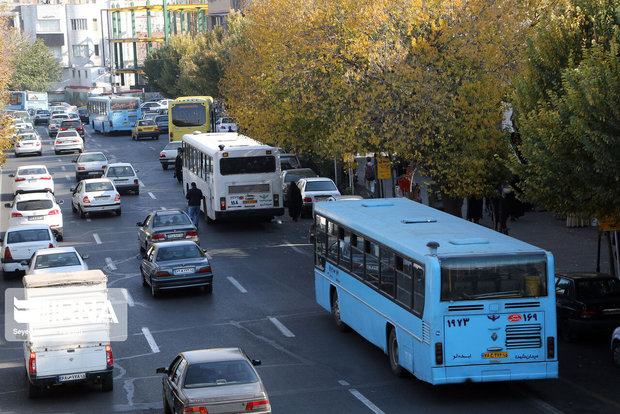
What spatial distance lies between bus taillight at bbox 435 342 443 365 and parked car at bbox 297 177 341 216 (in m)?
22.1

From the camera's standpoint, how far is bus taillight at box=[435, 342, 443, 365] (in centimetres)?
1593

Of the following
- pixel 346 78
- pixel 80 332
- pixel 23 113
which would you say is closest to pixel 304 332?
pixel 80 332

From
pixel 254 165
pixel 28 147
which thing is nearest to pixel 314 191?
pixel 254 165

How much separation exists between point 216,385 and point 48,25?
156 meters

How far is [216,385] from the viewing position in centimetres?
1402

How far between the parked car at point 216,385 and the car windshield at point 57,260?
1033cm

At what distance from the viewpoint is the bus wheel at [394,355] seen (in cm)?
1788

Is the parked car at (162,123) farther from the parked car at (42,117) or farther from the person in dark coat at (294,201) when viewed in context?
the person in dark coat at (294,201)

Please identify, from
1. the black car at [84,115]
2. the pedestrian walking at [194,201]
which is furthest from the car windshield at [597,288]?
the black car at [84,115]

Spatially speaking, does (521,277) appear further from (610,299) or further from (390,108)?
(390,108)

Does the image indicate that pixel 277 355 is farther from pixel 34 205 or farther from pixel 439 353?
pixel 34 205

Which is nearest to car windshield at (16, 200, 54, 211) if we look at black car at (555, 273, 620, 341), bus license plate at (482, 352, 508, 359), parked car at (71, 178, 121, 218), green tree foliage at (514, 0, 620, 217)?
parked car at (71, 178, 121, 218)

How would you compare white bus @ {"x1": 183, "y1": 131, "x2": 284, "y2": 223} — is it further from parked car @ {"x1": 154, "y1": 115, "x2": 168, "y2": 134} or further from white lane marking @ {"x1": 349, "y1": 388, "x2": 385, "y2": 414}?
parked car @ {"x1": 154, "y1": 115, "x2": 168, "y2": 134}

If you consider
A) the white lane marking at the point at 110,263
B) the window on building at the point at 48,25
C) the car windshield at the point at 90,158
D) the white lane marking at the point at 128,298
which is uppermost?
the window on building at the point at 48,25
